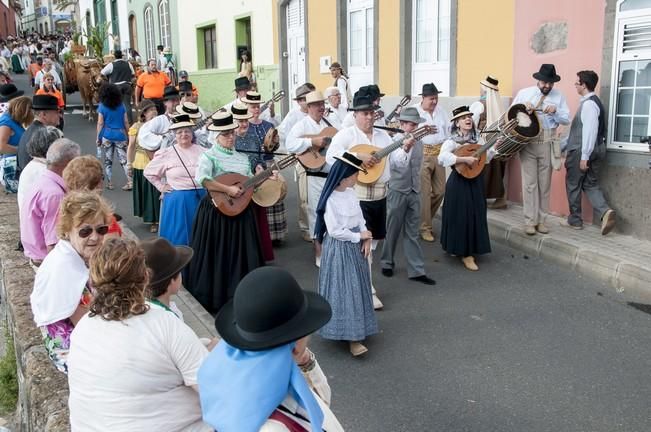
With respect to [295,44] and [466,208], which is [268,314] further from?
[295,44]

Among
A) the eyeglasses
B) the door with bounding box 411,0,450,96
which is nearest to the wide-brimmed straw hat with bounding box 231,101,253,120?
the eyeglasses

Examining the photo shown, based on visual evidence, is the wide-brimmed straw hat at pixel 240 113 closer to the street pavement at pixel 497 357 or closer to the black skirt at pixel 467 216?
the street pavement at pixel 497 357

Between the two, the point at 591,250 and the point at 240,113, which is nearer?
the point at 591,250

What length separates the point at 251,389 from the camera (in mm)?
1947

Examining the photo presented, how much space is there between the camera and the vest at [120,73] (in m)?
17.2

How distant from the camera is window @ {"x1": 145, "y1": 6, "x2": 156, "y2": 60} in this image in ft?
85.3

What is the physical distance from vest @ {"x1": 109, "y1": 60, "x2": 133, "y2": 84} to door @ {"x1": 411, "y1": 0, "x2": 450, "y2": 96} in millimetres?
9179

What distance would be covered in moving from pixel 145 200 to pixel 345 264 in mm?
4599

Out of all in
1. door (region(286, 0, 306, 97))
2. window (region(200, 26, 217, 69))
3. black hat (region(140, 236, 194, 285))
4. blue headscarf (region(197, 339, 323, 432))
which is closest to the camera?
blue headscarf (region(197, 339, 323, 432))

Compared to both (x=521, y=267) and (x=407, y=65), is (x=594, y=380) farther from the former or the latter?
(x=407, y=65)

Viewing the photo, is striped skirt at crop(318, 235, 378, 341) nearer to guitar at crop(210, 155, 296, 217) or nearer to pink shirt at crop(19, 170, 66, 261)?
guitar at crop(210, 155, 296, 217)

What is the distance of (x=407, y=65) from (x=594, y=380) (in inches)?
310

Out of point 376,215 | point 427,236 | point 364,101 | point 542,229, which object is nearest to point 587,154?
point 542,229

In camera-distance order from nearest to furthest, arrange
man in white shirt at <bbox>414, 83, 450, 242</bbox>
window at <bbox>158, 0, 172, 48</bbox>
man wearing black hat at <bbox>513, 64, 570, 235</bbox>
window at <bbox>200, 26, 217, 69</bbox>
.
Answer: man wearing black hat at <bbox>513, 64, 570, 235</bbox>, man in white shirt at <bbox>414, 83, 450, 242</bbox>, window at <bbox>200, 26, 217, 69</bbox>, window at <bbox>158, 0, 172, 48</bbox>
